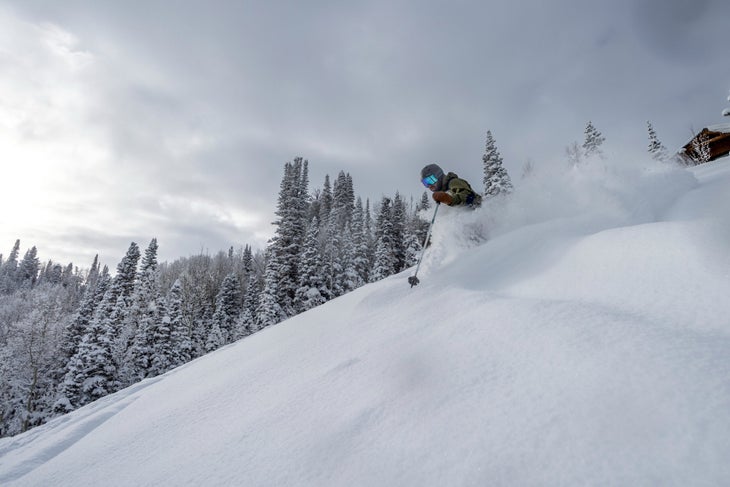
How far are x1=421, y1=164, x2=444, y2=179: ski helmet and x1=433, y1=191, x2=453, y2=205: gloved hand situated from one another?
50cm

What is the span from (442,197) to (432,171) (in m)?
0.78

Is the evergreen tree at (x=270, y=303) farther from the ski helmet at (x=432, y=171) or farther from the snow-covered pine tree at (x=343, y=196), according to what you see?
the snow-covered pine tree at (x=343, y=196)

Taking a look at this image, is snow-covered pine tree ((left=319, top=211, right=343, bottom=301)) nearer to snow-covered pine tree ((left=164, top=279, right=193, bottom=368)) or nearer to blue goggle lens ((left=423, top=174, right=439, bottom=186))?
snow-covered pine tree ((left=164, top=279, right=193, bottom=368))

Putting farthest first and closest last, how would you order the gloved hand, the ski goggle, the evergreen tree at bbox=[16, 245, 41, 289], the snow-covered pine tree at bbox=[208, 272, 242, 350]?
the evergreen tree at bbox=[16, 245, 41, 289] → the snow-covered pine tree at bbox=[208, 272, 242, 350] → the ski goggle → the gloved hand

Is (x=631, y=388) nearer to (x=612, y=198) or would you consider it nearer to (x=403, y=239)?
(x=612, y=198)

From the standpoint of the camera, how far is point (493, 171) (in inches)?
1224

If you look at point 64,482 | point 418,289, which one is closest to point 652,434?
point 418,289

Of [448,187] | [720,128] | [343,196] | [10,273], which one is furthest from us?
[10,273]

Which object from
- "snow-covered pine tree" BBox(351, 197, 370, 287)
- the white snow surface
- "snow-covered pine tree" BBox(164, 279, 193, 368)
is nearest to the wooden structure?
the white snow surface

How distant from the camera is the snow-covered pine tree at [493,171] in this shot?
29953 millimetres

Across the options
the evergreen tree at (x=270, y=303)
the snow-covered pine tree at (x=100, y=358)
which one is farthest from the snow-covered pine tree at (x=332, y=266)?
the snow-covered pine tree at (x=100, y=358)

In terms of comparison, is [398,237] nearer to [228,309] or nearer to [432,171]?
[228,309]

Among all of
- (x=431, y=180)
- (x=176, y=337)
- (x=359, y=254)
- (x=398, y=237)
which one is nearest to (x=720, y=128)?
(x=431, y=180)

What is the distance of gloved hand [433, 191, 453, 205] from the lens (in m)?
7.32
